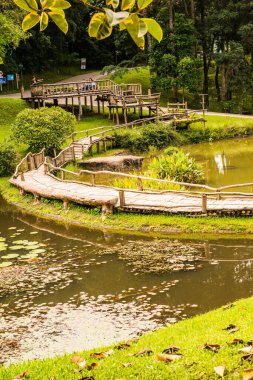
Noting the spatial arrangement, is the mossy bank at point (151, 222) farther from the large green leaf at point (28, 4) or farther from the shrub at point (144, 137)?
the large green leaf at point (28, 4)

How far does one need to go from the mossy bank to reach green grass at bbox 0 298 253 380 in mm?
8366

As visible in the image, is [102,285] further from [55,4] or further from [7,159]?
[7,159]

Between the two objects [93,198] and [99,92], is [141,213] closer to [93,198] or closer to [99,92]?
[93,198]

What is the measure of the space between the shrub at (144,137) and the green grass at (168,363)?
26.5 metres

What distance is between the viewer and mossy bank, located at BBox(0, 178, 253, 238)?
16844 millimetres

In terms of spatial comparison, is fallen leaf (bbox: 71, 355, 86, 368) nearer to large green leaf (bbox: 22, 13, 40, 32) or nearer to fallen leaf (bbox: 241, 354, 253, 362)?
fallen leaf (bbox: 241, 354, 253, 362)

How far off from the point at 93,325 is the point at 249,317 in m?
3.50

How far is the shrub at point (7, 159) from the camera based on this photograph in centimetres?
2739

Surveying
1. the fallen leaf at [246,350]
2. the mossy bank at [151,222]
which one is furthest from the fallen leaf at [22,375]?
the mossy bank at [151,222]

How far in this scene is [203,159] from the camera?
3158 centimetres

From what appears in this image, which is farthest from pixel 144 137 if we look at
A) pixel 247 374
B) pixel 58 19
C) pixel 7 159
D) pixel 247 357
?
pixel 58 19

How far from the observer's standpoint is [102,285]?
1309cm

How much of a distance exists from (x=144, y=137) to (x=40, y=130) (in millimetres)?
7757

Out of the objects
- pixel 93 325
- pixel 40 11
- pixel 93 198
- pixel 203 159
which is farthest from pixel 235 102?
pixel 40 11
